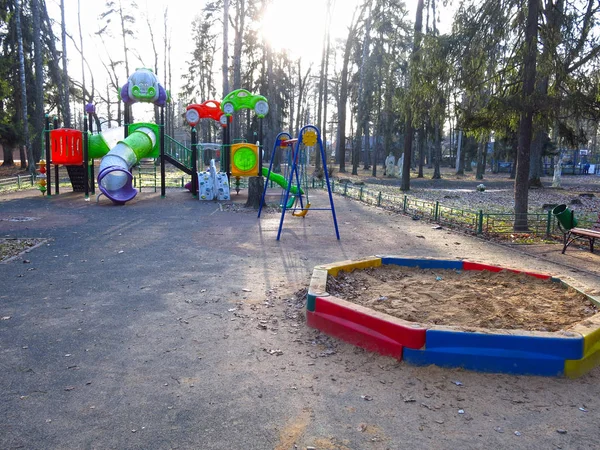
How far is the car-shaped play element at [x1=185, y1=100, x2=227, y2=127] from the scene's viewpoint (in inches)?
851

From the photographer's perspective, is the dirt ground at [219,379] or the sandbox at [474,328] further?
the sandbox at [474,328]

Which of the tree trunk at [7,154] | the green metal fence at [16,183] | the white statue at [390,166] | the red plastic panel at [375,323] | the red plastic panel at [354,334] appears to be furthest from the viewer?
the white statue at [390,166]

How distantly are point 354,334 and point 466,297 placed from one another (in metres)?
1.64

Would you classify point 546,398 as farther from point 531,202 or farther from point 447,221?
point 531,202

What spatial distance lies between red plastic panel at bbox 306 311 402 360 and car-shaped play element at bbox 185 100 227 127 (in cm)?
1817

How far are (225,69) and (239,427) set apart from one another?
24.9 meters

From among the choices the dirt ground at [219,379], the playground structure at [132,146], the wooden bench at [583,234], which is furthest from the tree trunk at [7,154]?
the wooden bench at [583,234]

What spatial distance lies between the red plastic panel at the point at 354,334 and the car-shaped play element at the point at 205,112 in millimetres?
18169

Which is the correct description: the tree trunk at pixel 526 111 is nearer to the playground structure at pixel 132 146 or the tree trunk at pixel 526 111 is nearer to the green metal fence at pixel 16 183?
the playground structure at pixel 132 146

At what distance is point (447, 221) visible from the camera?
1278 cm

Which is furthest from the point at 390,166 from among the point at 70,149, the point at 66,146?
the point at 66,146

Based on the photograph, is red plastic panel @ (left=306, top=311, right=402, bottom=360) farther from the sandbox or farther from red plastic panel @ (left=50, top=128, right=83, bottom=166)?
red plastic panel @ (left=50, top=128, right=83, bottom=166)

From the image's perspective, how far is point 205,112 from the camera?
77.6 feet

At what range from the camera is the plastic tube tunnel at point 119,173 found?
54.1 feet
